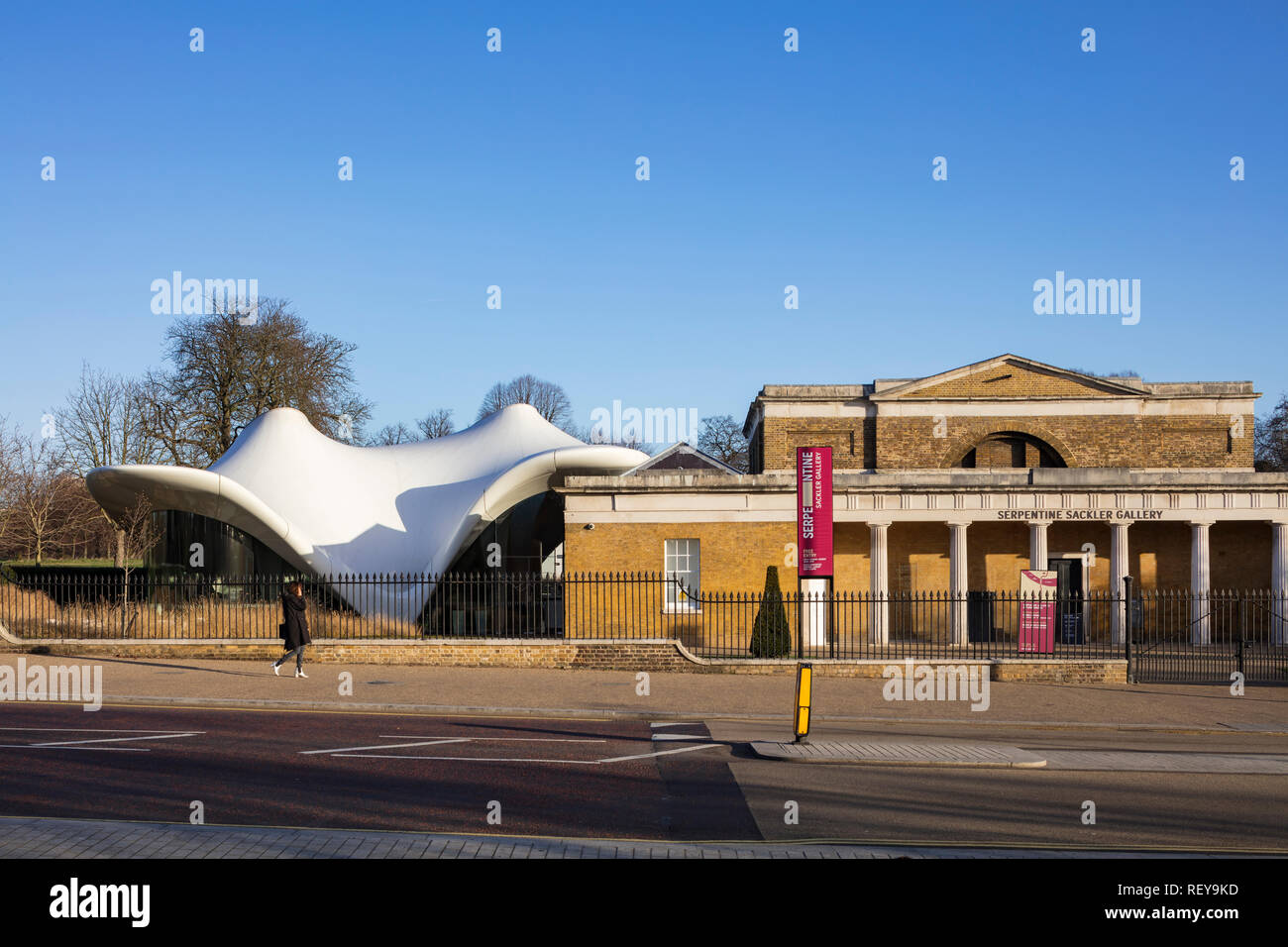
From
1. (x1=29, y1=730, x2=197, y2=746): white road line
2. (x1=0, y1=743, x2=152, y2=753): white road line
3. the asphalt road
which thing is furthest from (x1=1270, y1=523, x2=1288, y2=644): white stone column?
(x1=0, y1=743, x2=152, y2=753): white road line

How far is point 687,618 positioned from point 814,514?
7639 mm

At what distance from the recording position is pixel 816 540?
19688 mm

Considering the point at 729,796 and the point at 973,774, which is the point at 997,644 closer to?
the point at 973,774

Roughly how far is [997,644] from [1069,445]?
13.3 m

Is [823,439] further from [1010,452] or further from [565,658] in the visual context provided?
[565,658]

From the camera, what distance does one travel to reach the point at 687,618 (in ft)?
86.6

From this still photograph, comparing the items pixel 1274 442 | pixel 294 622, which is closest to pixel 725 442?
pixel 1274 442

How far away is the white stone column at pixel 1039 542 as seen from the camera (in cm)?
2795

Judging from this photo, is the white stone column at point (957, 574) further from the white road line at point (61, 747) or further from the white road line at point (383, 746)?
the white road line at point (61, 747)

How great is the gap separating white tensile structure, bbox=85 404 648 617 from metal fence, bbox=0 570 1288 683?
1.65m

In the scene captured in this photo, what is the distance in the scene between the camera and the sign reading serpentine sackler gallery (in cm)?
1917

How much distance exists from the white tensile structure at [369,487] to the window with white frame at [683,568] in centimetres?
418

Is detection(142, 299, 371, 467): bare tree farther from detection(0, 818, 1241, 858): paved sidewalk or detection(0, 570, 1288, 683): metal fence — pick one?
detection(0, 818, 1241, 858): paved sidewalk
